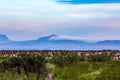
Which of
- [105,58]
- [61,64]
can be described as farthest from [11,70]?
[105,58]

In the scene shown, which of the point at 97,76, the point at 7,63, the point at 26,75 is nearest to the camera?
the point at 97,76

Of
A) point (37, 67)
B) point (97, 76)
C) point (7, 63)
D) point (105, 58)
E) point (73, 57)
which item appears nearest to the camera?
point (37, 67)

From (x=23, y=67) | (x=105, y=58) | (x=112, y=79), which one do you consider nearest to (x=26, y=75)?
(x=23, y=67)

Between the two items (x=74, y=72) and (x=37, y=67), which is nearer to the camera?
(x=37, y=67)

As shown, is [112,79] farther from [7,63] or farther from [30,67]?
[7,63]

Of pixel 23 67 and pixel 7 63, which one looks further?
pixel 7 63

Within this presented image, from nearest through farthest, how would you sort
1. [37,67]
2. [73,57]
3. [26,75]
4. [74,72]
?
[37,67], [26,75], [74,72], [73,57]

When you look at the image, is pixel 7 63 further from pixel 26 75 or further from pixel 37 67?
pixel 37 67

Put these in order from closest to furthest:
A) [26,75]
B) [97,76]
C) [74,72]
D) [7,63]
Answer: [97,76] < [26,75] < [74,72] < [7,63]

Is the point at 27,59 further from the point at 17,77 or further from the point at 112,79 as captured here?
the point at 112,79
